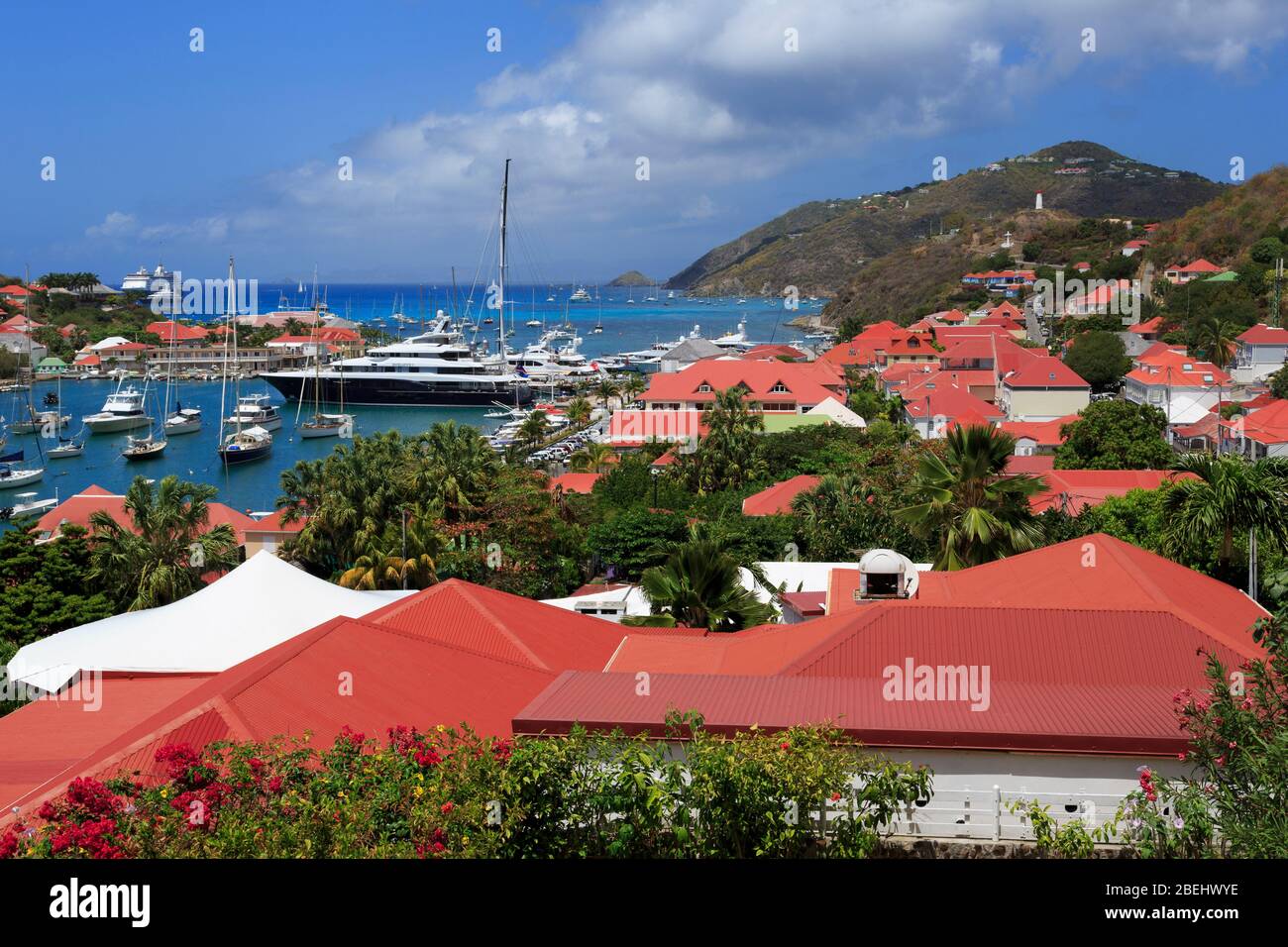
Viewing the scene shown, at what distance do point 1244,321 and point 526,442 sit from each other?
38317mm

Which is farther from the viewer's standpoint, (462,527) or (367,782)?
(462,527)

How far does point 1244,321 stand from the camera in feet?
205

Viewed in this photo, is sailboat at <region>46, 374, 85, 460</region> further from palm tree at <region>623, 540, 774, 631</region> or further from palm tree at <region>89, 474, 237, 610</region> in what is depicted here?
palm tree at <region>623, 540, 774, 631</region>

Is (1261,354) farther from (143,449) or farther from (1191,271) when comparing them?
(143,449)

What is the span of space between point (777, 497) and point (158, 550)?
52.9ft

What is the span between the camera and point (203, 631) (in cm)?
1653

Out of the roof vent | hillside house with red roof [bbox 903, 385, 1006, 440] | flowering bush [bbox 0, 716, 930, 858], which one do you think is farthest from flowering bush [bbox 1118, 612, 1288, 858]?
hillside house with red roof [bbox 903, 385, 1006, 440]

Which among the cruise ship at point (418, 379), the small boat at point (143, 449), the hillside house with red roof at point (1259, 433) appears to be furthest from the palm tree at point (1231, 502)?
the cruise ship at point (418, 379)

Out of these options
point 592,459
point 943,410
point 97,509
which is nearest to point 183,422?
point 592,459

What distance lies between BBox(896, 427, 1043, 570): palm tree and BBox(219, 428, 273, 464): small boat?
50.6 metres

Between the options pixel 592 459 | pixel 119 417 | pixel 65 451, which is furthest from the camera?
pixel 119 417
